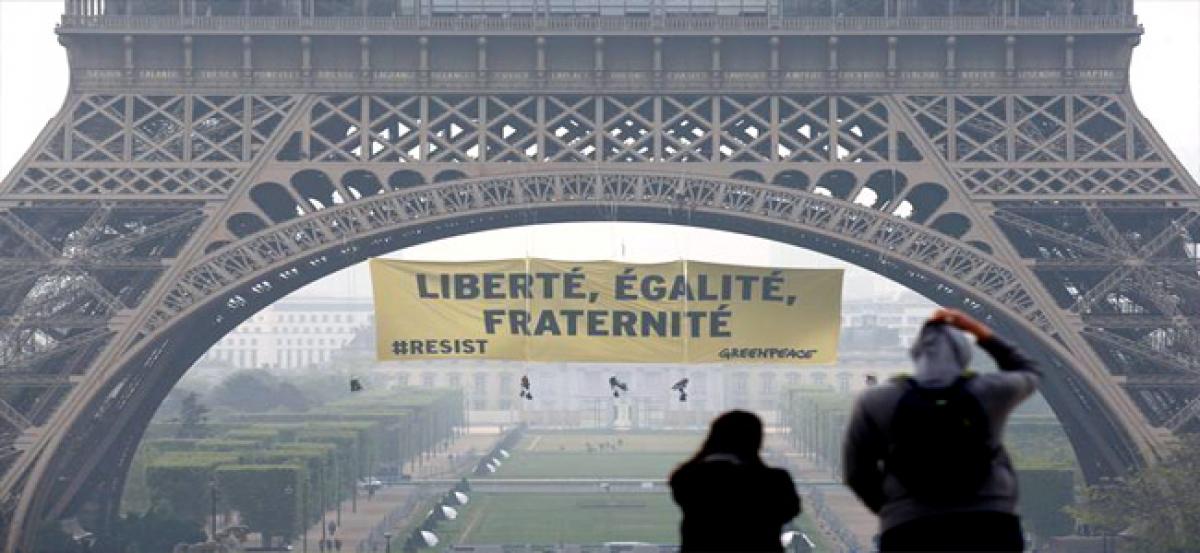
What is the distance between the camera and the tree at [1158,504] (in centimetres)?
4600

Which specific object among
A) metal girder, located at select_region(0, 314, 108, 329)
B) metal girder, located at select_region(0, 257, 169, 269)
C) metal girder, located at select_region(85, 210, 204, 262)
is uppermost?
metal girder, located at select_region(85, 210, 204, 262)

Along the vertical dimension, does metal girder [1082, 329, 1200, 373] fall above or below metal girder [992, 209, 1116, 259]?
below

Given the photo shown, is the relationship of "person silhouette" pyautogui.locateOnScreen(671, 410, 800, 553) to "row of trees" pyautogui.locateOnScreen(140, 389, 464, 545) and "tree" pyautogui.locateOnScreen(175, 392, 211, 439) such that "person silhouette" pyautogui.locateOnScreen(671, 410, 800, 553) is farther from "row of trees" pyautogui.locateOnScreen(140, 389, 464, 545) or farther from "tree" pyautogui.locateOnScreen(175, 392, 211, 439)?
"tree" pyautogui.locateOnScreen(175, 392, 211, 439)

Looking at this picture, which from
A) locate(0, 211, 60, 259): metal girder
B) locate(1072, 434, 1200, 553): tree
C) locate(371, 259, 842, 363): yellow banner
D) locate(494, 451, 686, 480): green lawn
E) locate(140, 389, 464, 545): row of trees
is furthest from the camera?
locate(494, 451, 686, 480): green lawn

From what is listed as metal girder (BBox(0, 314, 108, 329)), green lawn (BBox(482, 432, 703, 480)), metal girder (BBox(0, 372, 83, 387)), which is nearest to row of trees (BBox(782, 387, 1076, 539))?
green lawn (BBox(482, 432, 703, 480))

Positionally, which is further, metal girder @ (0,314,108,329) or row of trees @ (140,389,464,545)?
row of trees @ (140,389,464,545)

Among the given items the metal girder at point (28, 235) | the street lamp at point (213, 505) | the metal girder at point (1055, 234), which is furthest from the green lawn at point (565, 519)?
the metal girder at point (1055, 234)

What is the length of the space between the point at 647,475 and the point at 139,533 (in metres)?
53.7

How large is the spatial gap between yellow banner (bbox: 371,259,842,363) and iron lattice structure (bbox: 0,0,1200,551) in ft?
8.58

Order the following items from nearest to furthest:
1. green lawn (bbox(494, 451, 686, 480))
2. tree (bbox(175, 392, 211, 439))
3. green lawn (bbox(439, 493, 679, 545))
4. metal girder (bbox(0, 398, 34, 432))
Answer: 1. metal girder (bbox(0, 398, 34, 432))
2. green lawn (bbox(439, 493, 679, 545))
3. tree (bbox(175, 392, 211, 439))
4. green lawn (bbox(494, 451, 686, 480))

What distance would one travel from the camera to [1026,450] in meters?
96.6

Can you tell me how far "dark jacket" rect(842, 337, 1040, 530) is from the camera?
8180mm

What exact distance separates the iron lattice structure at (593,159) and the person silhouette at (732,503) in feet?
120

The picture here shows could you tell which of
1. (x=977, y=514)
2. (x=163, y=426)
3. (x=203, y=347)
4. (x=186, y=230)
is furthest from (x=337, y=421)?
(x=977, y=514)
